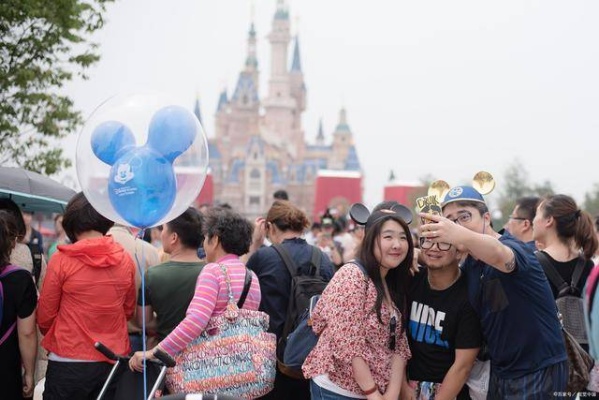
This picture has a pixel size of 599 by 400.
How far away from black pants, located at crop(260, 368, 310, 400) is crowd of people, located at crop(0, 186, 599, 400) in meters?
0.01

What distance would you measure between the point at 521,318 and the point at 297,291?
1.73 metres

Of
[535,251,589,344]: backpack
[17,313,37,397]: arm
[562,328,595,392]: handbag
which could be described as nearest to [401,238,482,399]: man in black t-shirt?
[562,328,595,392]: handbag

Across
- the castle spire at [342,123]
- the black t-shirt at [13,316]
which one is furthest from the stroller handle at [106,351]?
the castle spire at [342,123]

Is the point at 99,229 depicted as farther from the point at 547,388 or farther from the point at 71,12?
the point at 71,12

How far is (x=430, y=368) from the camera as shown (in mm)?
4367

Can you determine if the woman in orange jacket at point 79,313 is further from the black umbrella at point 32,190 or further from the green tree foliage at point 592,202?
the green tree foliage at point 592,202

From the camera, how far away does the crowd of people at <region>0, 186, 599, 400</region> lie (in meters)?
3.95

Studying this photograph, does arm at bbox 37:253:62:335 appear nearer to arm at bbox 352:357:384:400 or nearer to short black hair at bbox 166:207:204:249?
short black hair at bbox 166:207:204:249

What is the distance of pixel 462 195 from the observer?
414 cm

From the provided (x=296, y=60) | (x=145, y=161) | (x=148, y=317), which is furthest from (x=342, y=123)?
(x=145, y=161)

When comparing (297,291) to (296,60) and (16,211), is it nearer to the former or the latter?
(16,211)

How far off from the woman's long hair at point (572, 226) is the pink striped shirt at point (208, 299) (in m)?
1.85

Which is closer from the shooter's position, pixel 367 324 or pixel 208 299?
pixel 367 324

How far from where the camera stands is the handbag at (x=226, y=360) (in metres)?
4.53
